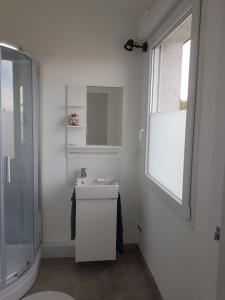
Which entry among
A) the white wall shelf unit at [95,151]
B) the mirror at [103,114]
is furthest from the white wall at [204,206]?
the mirror at [103,114]

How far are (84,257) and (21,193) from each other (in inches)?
35.1

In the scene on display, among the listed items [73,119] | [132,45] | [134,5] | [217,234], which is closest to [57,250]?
[73,119]

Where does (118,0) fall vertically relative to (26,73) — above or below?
above

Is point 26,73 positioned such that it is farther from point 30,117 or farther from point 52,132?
point 52,132

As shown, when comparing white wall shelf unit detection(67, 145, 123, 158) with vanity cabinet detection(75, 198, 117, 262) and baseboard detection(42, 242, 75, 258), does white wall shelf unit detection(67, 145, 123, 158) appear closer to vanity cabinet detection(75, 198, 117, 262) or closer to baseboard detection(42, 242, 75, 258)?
vanity cabinet detection(75, 198, 117, 262)

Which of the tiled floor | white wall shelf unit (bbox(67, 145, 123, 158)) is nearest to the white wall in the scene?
the tiled floor

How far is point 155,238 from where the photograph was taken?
86.5 inches

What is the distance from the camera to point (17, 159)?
2283mm

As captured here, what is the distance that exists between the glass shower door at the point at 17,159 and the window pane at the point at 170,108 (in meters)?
1.21

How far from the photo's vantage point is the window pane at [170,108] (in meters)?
1.76

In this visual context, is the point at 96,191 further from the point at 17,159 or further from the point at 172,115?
the point at 172,115

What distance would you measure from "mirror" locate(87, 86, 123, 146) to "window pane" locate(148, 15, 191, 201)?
446mm

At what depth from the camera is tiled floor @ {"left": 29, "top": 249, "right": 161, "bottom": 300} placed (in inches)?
84.7

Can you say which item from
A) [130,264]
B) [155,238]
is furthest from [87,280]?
[155,238]
